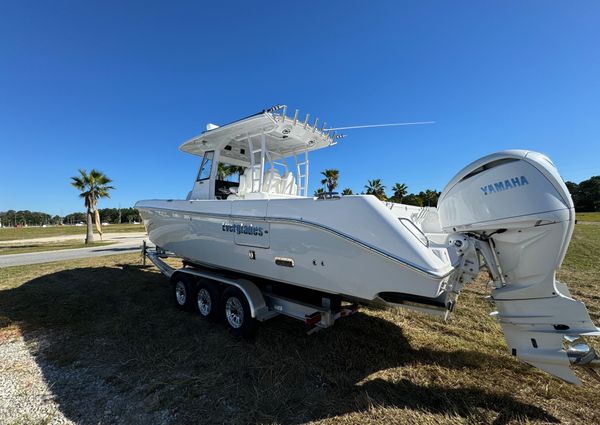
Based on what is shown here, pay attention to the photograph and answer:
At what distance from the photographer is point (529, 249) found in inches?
106

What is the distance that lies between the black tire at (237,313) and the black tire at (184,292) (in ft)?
3.25

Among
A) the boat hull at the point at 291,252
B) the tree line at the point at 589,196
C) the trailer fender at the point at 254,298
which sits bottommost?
the trailer fender at the point at 254,298

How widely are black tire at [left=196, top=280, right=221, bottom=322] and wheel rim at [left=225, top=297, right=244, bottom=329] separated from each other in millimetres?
281

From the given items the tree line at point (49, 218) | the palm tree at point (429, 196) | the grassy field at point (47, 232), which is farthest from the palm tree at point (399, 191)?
the tree line at point (49, 218)

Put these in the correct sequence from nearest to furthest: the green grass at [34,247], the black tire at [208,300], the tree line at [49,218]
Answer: the black tire at [208,300], the green grass at [34,247], the tree line at [49,218]

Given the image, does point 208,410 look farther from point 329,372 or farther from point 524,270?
point 524,270

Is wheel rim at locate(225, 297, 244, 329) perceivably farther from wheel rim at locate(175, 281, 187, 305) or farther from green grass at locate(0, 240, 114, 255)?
green grass at locate(0, 240, 114, 255)

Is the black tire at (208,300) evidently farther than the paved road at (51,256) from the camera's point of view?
No

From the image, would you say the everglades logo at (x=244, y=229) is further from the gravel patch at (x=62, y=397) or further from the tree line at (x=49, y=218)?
the tree line at (x=49, y=218)

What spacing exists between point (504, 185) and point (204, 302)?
4.67m

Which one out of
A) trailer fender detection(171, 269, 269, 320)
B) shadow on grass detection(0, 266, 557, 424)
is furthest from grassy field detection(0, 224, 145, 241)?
trailer fender detection(171, 269, 269, 320)

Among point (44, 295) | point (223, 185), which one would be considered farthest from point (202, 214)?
point (44, 295)

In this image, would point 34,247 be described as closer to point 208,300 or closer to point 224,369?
point 208,300

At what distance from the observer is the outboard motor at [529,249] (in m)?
2.57
